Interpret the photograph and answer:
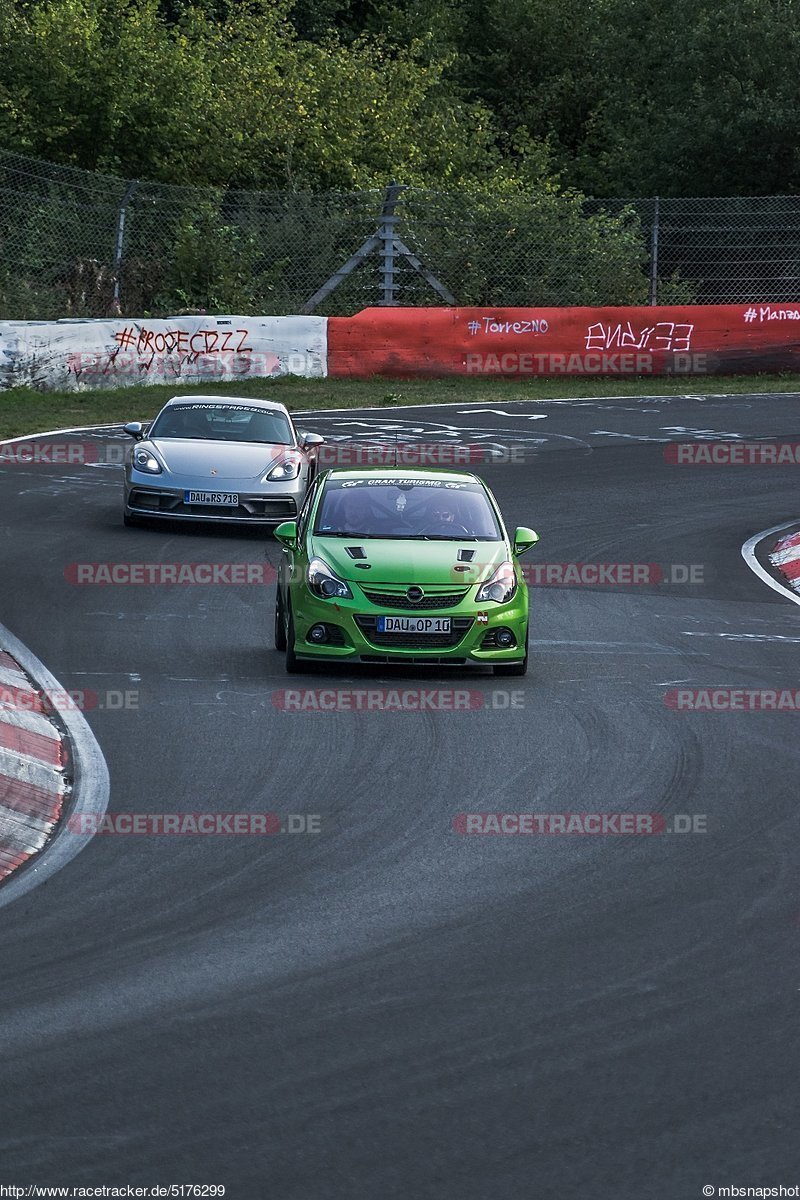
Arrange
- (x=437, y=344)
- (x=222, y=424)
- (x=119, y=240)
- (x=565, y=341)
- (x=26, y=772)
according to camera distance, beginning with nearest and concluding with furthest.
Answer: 1. (x=26, y=772)
2. (x=222, y=424)
3. (x=119, y=240)
4. (x=437, y=344)
5. (x=565, y=341)

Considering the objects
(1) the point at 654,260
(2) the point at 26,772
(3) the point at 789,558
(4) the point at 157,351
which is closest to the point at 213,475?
(3) the point at 789,558

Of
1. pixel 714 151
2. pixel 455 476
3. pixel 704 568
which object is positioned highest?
pixel 714 151

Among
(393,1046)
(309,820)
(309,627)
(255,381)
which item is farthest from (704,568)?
(255,381)

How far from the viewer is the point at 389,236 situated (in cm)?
3269

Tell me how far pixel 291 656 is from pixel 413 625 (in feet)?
2.91

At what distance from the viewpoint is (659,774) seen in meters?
9.47

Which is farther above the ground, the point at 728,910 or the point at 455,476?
the point at 455,476

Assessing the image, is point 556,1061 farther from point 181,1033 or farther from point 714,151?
point 714,151

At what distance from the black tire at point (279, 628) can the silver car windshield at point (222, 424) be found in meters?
6.12

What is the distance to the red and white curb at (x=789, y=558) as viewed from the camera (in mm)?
16969

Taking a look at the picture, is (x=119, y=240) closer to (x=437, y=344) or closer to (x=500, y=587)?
(x=437, y=344)

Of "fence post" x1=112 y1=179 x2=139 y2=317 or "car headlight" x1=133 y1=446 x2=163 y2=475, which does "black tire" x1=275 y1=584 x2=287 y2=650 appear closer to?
"car headlight" x1=133 y1=446 x2=163 y2=475

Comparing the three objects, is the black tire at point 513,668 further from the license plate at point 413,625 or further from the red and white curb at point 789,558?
the red and white curb at point 789,558

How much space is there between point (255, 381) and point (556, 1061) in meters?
25.1
